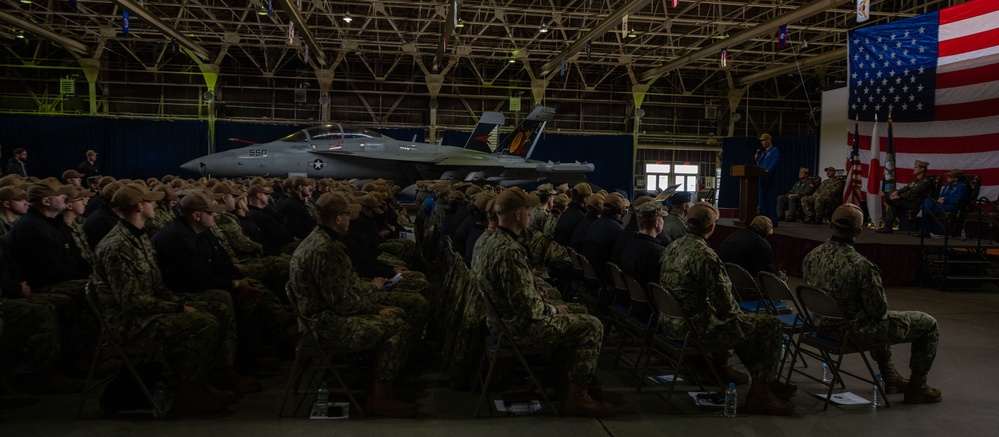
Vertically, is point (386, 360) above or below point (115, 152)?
below

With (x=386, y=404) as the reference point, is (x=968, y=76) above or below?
above

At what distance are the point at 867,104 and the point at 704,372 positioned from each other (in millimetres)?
10765

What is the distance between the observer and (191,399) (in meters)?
3.99

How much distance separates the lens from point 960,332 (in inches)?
264

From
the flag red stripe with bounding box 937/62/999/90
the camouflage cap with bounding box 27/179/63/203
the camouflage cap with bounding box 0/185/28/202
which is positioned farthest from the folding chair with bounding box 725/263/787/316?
the flag red stripe with bounding box 937/62/999/90

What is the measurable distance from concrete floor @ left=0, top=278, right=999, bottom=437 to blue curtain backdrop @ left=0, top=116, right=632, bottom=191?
827 inches

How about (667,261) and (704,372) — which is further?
(704,372)

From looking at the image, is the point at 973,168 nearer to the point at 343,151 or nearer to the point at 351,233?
the point at 351,233

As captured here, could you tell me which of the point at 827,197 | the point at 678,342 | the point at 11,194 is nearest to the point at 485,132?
the point at 827,197

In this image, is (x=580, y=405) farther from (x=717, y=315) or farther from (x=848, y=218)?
(x=848, y=218)

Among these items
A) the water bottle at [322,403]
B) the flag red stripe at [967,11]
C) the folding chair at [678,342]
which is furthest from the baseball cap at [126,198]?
the flag red stripe at [967,11]

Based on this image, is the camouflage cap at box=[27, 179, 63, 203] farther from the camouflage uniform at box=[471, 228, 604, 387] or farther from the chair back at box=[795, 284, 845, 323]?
the chair back at box=[795, 284, 845, 323]

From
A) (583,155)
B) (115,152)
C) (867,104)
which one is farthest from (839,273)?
(115,152)

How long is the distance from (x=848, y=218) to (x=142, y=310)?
4614 millimetres
